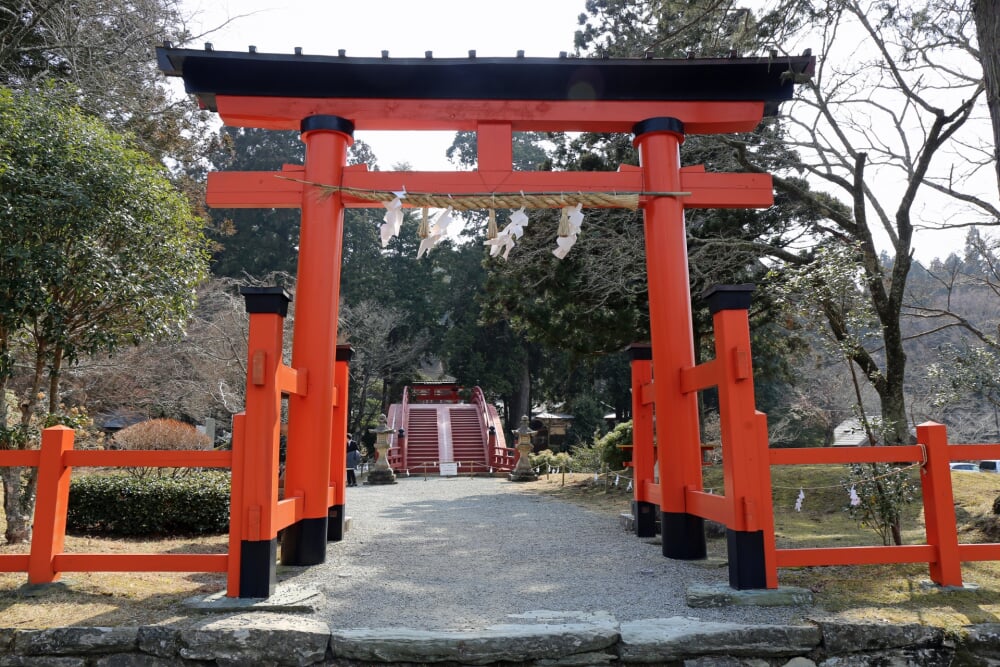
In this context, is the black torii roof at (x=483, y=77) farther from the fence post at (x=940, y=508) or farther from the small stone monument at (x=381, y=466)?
the small stone monument at (x=381, y=466)

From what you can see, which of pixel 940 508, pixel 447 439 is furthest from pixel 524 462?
pixel 940 508

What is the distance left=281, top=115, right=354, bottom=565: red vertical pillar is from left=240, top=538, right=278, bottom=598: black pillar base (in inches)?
38.9

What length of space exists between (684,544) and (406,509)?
17.6 ft

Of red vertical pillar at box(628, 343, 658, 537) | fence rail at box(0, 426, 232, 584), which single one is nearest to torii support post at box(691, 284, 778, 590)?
red vertical pillar at box(628, 343, 658, 537)

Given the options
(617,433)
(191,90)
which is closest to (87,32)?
(191,90)

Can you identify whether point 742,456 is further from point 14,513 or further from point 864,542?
point 14,513

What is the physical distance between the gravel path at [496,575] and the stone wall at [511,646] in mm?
219

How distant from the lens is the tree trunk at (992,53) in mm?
4641

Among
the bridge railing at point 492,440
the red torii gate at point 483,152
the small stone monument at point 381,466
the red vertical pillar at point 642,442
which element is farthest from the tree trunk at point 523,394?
the red torii gate at point 483,152

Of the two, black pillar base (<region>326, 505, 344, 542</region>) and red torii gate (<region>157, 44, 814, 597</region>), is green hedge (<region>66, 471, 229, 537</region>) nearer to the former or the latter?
black pillar base (<region>326, 505, 344, 542</region>)

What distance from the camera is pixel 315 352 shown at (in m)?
5.20

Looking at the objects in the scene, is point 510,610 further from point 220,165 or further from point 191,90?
point 220,165

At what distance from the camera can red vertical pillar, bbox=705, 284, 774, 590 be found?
4.08m

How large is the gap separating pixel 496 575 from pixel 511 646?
1668mm
